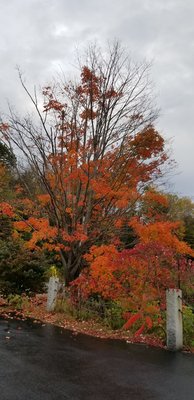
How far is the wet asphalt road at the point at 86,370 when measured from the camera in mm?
4785

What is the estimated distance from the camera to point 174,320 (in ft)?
25.1

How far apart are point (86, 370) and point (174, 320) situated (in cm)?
249

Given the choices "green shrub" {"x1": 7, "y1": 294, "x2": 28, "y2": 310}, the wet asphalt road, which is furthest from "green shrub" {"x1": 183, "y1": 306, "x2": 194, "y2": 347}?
"green shrub" {"x1": 7, "y1": 294, "x2": 28, "y2": 310}

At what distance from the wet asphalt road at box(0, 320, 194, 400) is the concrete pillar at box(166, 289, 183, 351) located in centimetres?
34

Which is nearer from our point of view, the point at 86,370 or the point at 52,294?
the point at 86,370

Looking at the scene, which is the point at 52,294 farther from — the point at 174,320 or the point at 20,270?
the point at 174,320

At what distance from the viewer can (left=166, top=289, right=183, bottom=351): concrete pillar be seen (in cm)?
758

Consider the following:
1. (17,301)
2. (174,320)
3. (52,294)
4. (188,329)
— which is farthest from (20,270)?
(174,320)

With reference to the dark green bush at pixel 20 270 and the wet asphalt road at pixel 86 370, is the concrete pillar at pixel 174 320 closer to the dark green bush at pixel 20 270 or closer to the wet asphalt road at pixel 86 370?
the wet asphalt road at pixel 86 370

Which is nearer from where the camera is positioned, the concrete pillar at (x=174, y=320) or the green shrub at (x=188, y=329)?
the concrete pillar at (x=174, y=320)

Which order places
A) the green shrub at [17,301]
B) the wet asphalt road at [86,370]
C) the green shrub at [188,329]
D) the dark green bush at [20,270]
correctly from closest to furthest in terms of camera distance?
1. the wet asphalt road at [86,370]
2. the green shrub at [188,329]
3. the green shrub at [17,301]
4. the dark green bush at [20,270]

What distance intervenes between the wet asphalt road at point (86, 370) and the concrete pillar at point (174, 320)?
34 cm

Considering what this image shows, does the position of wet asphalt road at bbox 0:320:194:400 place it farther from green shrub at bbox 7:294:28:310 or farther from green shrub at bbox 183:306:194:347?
green shrub at bbox 7:294:28:310

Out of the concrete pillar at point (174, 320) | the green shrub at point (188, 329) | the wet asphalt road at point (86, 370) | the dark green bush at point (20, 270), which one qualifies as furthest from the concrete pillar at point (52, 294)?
the concrete pillar at point (174, 320)
